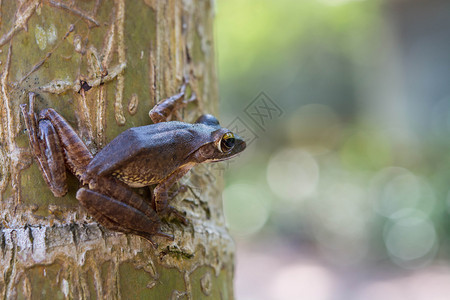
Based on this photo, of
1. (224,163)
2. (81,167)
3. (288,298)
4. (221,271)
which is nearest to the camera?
(81,167)

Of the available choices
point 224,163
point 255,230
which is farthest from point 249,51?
point 224,163

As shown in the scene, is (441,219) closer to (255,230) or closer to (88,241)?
(255,230)

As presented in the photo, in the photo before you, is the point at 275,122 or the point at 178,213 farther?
the point at 275,122

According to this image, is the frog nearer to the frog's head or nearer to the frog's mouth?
the frog's head

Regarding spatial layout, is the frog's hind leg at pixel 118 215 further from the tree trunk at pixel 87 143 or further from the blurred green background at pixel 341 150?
the blurred green background at pixel 341 150

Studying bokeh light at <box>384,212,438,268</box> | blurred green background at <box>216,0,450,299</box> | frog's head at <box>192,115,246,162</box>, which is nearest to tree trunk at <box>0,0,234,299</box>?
frog's head at <box>192,115,246,162</box>
